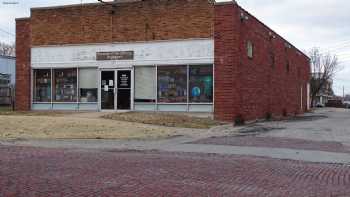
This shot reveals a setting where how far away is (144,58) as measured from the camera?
92.5 feet

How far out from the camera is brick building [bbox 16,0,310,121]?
2681 cm

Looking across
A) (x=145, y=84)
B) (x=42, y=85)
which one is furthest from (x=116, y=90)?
(x=42, y=85)

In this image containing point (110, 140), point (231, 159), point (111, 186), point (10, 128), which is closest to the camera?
point (111, 186)

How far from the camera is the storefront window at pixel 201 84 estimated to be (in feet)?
88.9

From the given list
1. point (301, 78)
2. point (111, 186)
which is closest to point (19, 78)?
point (111, 186)

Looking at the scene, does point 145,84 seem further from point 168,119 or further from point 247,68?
point 247,68

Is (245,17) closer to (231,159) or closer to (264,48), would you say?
(264,48)

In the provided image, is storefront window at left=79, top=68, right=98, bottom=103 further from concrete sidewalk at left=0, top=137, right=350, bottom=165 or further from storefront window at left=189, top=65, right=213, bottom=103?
concrete sidewalk at left=0, top=137, right=350, bottom=165

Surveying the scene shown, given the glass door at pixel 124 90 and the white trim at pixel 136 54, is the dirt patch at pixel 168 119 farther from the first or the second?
the white trim at pixel 136 54

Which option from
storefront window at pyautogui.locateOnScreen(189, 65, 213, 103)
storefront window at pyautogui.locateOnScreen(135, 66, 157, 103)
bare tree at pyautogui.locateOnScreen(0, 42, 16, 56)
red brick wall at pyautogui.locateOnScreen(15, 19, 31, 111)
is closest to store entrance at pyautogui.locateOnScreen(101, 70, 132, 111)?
storefront window at pyautogui.locateOnScreen(135, 66, 157, 103)

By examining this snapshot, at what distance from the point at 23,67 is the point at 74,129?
38.0ft

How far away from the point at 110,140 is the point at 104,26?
39.3ft

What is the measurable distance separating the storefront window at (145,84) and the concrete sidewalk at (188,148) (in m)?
9.25

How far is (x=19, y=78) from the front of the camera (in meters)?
30.9
